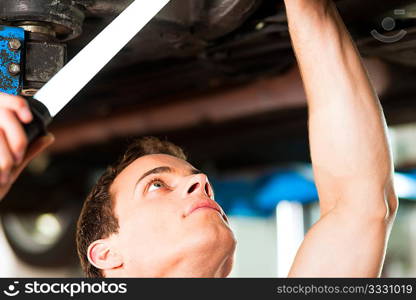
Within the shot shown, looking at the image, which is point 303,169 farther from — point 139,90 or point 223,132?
point 139,90

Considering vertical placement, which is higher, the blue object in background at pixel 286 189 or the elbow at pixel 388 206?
the elbow at pixel 388 206

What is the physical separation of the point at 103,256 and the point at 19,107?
0.71 meters

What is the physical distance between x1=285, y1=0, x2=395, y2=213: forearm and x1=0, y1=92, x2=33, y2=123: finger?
52 centimetres

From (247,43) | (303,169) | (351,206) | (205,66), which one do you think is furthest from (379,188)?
(303,169)

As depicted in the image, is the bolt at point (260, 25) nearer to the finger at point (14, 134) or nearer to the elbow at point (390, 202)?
the elbow at point (390, 202)

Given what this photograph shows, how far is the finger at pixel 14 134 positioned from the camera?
1.99 feet

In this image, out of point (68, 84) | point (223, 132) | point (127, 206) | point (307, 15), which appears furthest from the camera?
point (223, 132)

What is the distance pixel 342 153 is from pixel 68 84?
1.68 feet

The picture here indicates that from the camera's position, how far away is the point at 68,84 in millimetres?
691

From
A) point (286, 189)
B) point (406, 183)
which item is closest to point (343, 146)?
point (286, 189)

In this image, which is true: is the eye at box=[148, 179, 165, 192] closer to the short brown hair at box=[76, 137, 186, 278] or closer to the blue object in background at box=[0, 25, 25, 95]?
the short brown hair at box=[76, 137, 186, 278]

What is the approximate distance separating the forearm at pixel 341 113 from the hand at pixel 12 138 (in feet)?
1.74

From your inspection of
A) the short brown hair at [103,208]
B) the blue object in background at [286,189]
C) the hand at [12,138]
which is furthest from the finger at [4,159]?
the blue object in background at [286,189]

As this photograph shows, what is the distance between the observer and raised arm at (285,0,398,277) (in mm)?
1017
